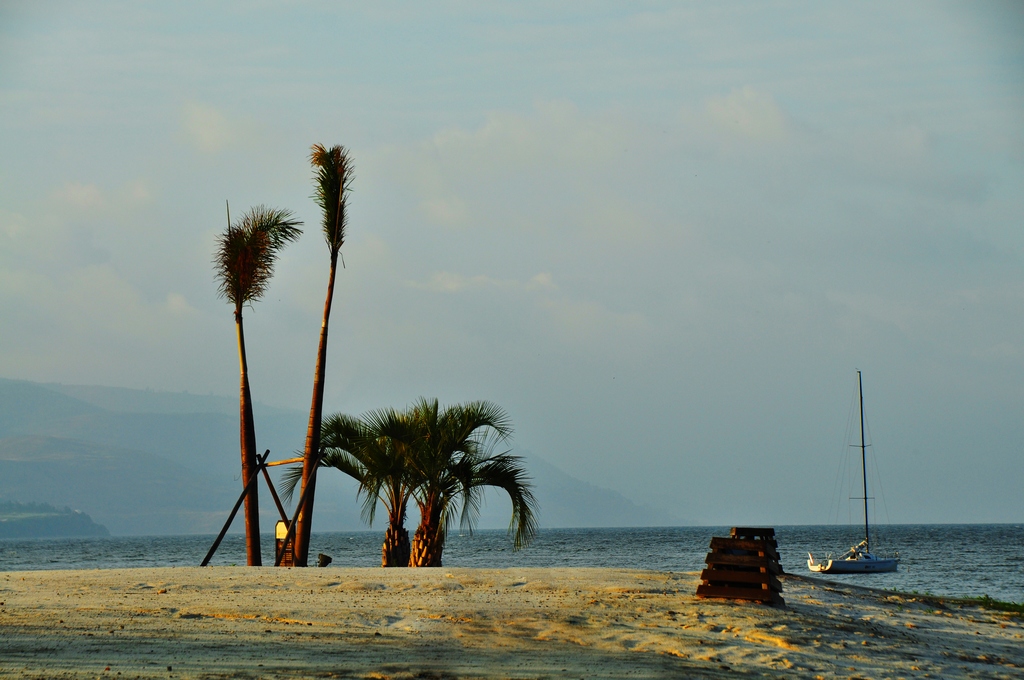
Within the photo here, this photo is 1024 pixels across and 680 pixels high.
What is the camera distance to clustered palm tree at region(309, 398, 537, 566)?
59.1 feet

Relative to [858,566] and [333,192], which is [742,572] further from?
[858,566]

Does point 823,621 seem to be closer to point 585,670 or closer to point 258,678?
point 585,670

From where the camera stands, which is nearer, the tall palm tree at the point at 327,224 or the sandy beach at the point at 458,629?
the sandy beach at the point at 458,629

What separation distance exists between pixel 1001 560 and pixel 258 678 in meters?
55.7

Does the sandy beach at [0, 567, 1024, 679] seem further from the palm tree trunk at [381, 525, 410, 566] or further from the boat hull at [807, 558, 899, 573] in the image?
the boat hull at [807, 558, 899, 573]

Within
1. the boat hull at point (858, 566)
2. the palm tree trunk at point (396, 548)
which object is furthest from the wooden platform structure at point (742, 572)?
the boat hull at point (858, 566)

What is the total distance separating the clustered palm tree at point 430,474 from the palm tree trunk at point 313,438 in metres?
0.77

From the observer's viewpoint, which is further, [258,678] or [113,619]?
[113,619]

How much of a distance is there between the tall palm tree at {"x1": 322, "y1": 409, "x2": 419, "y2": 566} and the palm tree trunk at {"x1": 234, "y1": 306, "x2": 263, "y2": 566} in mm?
1435

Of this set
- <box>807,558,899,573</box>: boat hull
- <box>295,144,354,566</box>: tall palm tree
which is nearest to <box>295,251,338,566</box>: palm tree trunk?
<box>295,144,354,566</box>: tall palm tree

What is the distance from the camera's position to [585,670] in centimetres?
798

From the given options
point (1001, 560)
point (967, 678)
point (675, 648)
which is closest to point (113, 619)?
point (675, 648)

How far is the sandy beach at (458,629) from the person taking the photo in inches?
307

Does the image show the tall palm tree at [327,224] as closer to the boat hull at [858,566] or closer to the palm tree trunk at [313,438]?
the palm tree trunk at [313,438]
